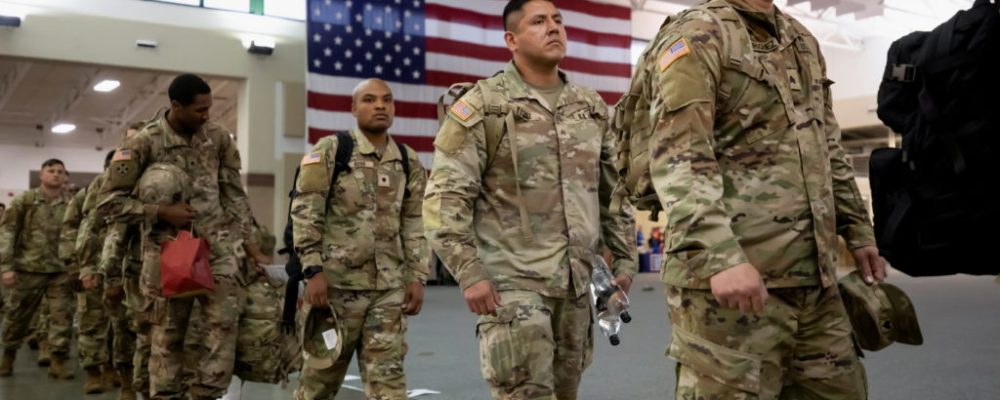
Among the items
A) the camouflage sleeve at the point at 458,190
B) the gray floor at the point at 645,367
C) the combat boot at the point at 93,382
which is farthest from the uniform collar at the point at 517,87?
the combat boot at the point at 93,382

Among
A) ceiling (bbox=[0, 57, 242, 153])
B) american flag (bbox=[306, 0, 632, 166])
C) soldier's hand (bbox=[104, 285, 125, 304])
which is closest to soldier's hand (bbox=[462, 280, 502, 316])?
soldier's hand (bbox=[104, 285, 125, 304])

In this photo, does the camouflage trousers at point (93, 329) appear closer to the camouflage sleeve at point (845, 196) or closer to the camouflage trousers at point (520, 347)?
the camouflage trousers at point (520, 347)

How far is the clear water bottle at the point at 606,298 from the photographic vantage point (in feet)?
11.3

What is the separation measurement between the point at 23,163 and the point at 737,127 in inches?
1266

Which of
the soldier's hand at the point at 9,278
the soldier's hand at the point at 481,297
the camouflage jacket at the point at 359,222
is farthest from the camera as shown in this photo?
the soldier's hand at the point at 9,278

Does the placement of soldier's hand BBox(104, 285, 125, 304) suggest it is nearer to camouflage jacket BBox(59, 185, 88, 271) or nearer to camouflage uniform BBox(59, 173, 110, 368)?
camouflage uniform BBox(59, 173, 110, 368)

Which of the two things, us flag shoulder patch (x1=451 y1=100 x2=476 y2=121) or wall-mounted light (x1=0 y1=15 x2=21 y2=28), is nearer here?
us flag shoulder patch (x1=451 y1=100 x2=476 y2=121)

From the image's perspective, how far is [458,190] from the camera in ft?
10.3

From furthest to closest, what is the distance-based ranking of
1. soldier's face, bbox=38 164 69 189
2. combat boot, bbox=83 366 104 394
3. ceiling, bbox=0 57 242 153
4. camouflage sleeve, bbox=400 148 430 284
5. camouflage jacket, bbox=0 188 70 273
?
ceiling, bbox=0 57 242 153 < soldier's face, bbox=38 164 69 189 < camouflage jacket, bbox=0 188 70 273 < combat boot, bbox=83 366 104 394 < camouflage sleeve, bbox=400 148 430 284

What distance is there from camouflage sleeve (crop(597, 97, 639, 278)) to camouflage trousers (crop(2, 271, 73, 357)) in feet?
19.6

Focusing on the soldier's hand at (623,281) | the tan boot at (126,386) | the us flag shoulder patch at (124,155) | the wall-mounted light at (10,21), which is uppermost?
the wall-mounted light at (10,21)

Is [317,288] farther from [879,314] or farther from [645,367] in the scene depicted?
[645,367]

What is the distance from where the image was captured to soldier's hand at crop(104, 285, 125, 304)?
5.36 meters

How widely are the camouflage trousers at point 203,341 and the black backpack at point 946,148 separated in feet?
11.5
